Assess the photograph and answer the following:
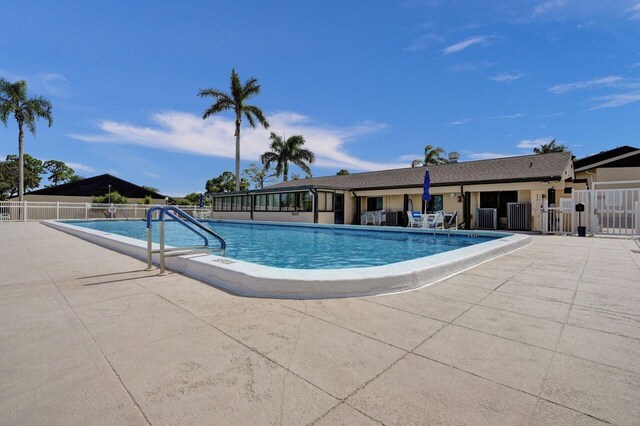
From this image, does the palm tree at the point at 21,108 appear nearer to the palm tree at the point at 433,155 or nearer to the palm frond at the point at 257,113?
the palm frond at the point at 257,113

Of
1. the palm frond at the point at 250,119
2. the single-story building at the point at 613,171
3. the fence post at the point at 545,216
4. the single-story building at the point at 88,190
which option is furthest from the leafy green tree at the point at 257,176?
the fence post at the point at 545,216

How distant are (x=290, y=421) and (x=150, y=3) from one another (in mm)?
13003

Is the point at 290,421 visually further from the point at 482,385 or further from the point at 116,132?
the point at 116,132

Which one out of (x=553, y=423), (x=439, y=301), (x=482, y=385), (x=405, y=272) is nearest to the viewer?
(x=553, y=423)

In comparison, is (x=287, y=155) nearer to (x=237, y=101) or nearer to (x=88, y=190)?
(x=237, y=101)

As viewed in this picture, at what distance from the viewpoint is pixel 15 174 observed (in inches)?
1752

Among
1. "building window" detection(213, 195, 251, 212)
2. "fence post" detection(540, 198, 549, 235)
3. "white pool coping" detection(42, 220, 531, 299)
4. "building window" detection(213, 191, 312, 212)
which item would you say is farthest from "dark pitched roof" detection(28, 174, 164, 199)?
"fence post" detection(540, 198, 549, 235)

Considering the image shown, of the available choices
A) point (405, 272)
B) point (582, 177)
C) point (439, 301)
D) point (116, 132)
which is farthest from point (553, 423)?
point (116, 132)

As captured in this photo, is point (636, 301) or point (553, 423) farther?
point (636, 301)

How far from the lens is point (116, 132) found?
23.9 metres

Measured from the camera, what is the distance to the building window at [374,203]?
20569 mm

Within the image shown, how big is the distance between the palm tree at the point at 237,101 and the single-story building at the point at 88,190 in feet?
52.9

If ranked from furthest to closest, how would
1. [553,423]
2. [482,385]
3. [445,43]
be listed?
[445,43]
[482,385]
[553,423]

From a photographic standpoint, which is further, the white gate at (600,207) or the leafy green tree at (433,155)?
the leafy green tree at (433,155)
